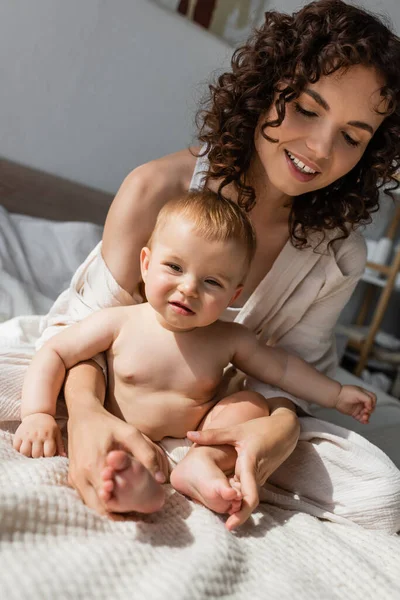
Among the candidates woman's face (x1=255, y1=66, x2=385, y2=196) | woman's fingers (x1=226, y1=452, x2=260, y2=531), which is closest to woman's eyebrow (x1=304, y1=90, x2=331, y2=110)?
woman's face (x1=255, y1=66, x2=385, y2=196)

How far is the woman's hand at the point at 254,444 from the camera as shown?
72 cm

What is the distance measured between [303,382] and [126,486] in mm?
468

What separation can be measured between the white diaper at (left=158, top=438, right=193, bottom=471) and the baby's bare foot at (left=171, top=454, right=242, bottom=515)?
0.08 meters

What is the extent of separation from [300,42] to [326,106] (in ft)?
0.47

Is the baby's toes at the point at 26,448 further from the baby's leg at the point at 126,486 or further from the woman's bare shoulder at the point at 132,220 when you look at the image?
the woman's bare shoulder at the point at 132,220

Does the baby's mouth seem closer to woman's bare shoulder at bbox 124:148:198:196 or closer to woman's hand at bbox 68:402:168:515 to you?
woman's hand at bbox 68:402:168:515

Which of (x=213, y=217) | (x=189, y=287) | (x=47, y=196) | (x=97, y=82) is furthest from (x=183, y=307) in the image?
(x=97, y=82)

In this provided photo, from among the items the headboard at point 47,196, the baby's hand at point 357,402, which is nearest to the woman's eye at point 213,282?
the baby's hand at point 357,402

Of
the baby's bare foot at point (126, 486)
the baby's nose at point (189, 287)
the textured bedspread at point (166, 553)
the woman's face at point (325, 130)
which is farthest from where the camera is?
the woman's face at point (325, 130)

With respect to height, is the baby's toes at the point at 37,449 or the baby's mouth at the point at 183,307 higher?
the baby's mouth at the point at 183,307

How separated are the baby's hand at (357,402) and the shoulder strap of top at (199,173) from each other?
1.57 ft

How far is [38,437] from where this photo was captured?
77 cm

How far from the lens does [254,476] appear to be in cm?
75

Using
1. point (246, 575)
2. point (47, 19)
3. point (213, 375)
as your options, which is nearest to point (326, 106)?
point (213, 375)
